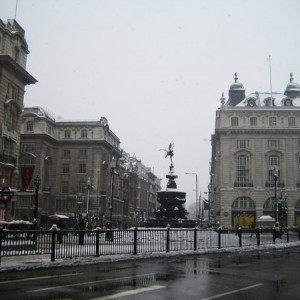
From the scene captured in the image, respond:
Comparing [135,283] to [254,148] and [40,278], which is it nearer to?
[40,278]

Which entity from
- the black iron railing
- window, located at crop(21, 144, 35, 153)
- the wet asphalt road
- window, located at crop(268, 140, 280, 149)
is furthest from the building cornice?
window, located at crop(268, 140, 280, 149)

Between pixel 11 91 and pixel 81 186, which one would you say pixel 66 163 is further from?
pixel 11 91

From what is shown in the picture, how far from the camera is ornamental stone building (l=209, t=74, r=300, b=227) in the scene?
7138 cm

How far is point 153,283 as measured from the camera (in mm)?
10312

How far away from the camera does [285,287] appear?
1006 cm

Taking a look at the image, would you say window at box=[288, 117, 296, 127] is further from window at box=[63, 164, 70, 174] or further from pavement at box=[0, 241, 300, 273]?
pavement at box=[0, 241, 300, 273]

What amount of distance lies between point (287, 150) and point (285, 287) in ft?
219

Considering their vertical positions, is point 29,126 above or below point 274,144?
above

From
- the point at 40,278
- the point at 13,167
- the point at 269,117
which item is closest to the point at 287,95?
the point at 269,117

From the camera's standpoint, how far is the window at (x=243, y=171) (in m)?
72.8

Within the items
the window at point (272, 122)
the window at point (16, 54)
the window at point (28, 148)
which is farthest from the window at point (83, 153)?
the window at point (16, 54)

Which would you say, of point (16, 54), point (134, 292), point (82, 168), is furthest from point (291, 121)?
point (134, 292)

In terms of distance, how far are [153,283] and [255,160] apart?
65570 millimetres

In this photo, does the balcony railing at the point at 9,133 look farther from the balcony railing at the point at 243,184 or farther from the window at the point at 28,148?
the balcony railing at the point at 243,184
